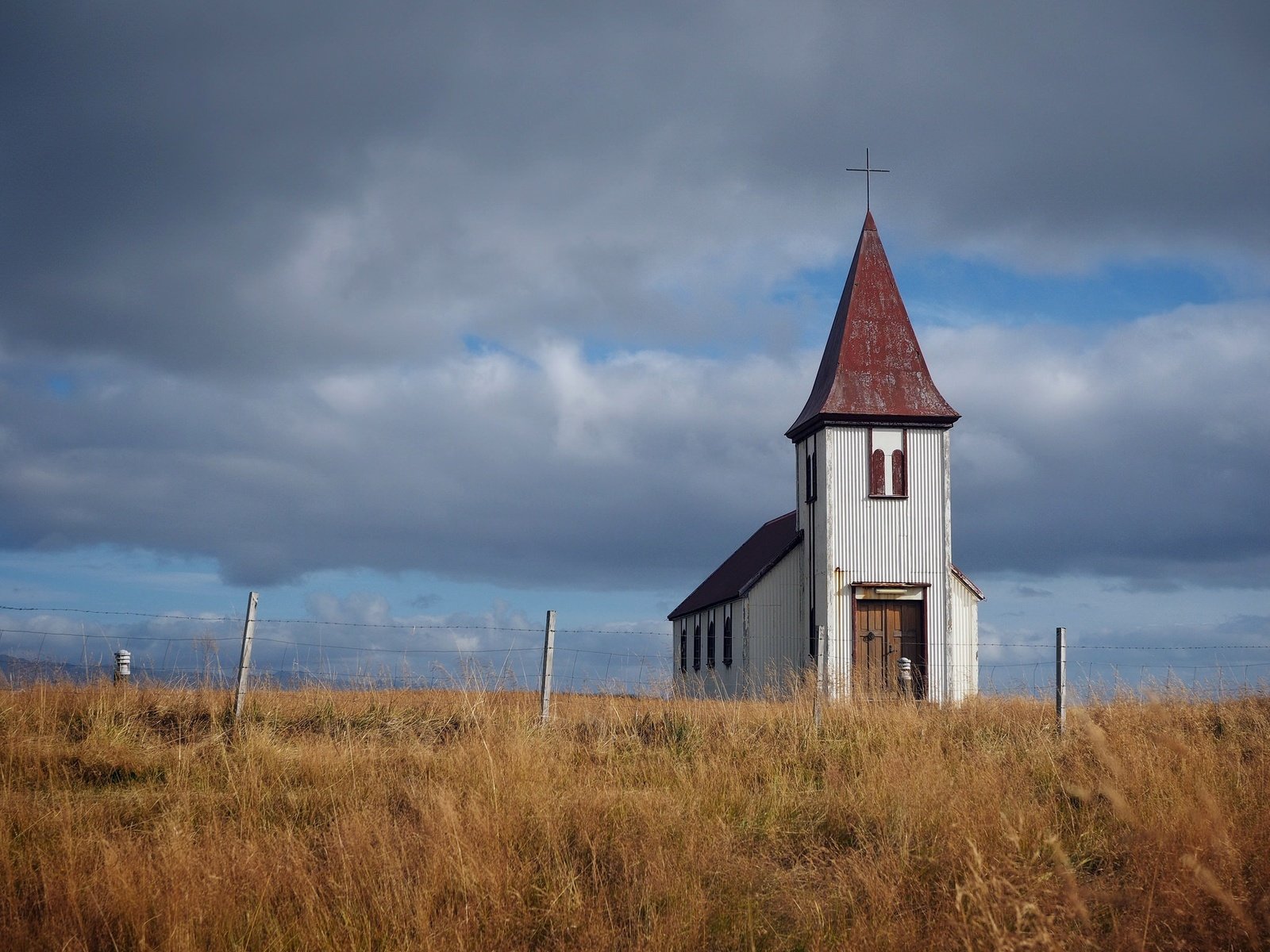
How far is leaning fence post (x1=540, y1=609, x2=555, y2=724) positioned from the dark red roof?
1643cm

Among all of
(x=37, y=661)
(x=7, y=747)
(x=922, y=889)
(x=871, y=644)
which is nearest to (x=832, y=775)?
(x=922, y=889)

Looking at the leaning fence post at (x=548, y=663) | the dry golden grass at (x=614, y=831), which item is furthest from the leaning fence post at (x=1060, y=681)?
the leaning fence post at (x=548, y=663)

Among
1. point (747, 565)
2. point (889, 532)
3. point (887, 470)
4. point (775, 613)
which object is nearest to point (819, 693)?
point (889, 532)

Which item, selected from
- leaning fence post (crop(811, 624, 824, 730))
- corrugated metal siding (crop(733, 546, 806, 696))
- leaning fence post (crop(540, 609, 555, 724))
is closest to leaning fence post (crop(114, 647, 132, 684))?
leaning fence post (crop(540, 609, 555, 724))

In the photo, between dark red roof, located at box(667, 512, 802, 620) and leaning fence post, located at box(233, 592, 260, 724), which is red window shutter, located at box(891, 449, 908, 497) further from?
leaning fence post, located at box(233, 592, 260, 724)

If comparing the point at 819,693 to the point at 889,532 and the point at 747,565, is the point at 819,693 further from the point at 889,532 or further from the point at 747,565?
the point at 747,565

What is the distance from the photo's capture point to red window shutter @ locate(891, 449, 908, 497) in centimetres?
2716

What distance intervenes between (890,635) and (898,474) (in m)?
4.16

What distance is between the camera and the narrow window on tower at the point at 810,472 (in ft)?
94.0

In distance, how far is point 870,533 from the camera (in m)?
26.9

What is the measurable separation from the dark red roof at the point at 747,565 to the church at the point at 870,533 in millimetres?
187

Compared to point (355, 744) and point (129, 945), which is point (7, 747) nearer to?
point (355, 744)

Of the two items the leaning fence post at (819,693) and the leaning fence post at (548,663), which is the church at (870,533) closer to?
the leaning fence post at (819,693)

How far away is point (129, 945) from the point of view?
20.5ft
